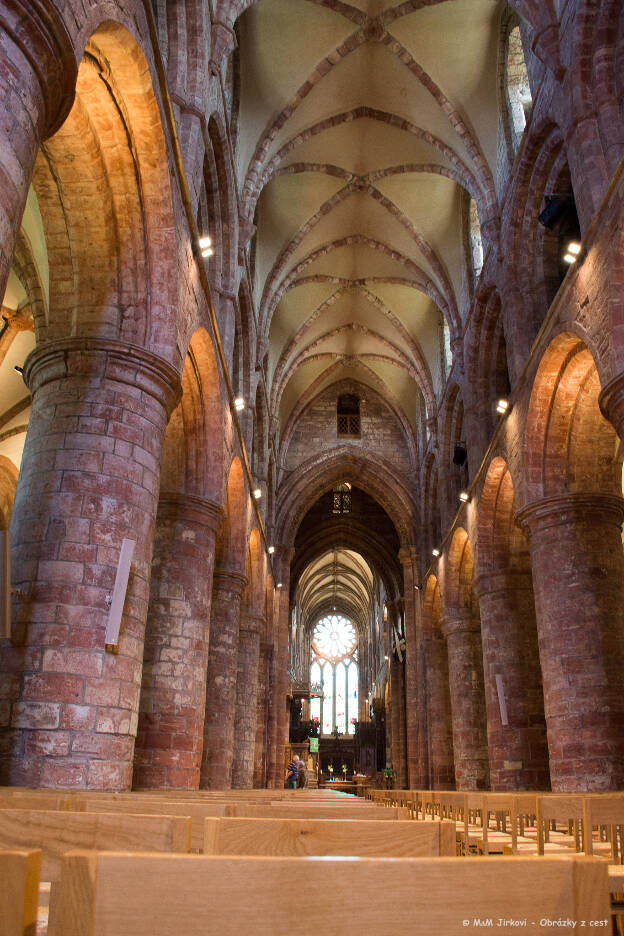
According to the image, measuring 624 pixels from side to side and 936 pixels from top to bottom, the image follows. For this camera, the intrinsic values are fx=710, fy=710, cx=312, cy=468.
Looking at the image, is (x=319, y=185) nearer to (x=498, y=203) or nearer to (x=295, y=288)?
(x=295, y=288)

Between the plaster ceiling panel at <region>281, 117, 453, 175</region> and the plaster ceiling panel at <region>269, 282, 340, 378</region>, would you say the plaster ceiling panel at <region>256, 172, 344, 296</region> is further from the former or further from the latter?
the plaster ceiling panel at <region>269, 282, 340, 378</region>

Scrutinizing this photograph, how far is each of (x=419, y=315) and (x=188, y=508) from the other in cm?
1306

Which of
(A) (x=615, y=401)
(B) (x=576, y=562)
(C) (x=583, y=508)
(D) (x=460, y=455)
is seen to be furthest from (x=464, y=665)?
(A) (x=615, y=401)

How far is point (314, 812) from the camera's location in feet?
9.87

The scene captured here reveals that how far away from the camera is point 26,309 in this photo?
12.1m

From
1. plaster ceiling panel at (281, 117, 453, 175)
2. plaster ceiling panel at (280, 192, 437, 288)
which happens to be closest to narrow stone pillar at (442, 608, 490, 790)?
plaster ceiling panel at (280, 192, 437, 288)

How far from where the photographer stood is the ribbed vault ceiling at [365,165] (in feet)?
45.7

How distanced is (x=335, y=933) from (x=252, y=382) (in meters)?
15.3

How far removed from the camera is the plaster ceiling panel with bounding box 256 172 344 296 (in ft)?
56.0

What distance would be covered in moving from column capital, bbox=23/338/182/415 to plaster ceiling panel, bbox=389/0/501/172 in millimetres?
10151

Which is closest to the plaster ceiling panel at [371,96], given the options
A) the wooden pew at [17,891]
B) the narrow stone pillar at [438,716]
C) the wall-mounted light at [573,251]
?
the wall-mounted light at [573,251]

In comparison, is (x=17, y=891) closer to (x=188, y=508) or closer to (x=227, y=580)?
(x=188, y=508)

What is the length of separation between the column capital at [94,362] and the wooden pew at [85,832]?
18.7 ft

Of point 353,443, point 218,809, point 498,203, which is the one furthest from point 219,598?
point 353,443
